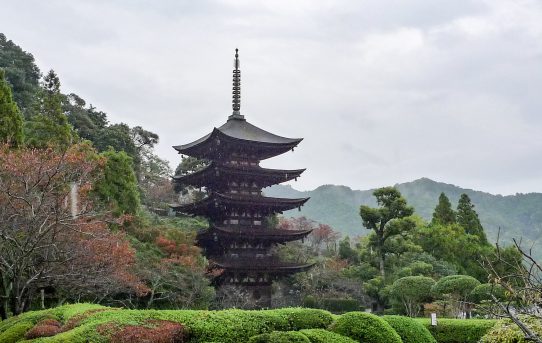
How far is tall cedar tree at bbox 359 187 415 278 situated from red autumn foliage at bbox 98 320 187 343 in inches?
1022

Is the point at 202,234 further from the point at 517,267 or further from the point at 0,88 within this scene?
the point at 517,267

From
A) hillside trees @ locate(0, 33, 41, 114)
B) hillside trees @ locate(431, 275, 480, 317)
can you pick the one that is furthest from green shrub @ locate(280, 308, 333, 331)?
hillside trees @ locate(0, 33, 41, 114)

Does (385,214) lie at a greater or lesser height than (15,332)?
greater

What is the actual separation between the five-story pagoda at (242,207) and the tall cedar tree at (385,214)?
6.38 m

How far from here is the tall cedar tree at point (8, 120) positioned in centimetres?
2167

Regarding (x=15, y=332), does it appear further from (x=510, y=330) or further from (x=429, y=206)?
(x=429, y=206)

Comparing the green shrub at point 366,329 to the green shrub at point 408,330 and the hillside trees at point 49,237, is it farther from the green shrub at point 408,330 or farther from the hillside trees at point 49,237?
the hillside trees at point 49,237

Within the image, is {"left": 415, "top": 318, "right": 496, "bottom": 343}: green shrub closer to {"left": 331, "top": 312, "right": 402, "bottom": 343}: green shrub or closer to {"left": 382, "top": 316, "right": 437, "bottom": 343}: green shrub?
{"left": 382, "top": 316, "right": 437, "bottom": 343}: green shrub

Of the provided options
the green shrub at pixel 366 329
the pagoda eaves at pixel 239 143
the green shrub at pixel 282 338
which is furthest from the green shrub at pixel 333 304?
the green shrub at pixel 282 338

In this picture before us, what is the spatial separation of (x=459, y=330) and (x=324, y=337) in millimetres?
6390

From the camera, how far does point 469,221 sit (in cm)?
4253

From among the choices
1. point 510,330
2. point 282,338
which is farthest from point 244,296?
point 510,330

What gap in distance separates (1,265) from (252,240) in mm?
15200

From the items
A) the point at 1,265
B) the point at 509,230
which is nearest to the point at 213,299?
the point at 1,265
